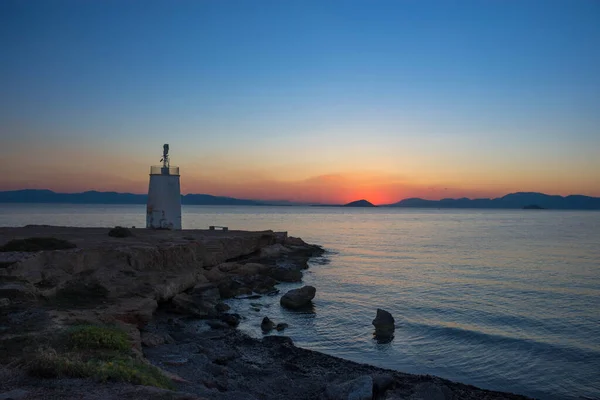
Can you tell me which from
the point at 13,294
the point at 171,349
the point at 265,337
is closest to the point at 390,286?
the point at 265,337

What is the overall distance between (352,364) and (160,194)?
2588cm

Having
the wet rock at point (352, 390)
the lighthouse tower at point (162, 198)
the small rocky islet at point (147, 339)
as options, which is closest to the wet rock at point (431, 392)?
the small rocky islet at point (147, 339)

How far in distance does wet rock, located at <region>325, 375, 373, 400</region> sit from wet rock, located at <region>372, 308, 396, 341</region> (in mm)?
6590

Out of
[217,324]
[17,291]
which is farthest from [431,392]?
[17,291]

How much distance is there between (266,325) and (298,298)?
404 centimetres

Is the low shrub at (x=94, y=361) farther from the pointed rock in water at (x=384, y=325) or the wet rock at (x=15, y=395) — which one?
the pointed rock in water at (x=384, y=325)

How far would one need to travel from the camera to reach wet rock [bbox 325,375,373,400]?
32.4ft

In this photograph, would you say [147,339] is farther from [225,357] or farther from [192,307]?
[192,307]

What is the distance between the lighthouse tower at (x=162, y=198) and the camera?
114 ft

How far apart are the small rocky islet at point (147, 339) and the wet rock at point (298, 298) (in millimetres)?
58

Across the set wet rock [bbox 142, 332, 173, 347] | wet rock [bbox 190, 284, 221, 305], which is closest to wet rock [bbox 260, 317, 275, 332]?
wet rock [bbox 190, 284, 221, 305]

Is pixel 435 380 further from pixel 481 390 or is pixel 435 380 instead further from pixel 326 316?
pixel 326 316

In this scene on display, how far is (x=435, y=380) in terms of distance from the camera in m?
12.2

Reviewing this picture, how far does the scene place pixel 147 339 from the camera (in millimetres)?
12656
